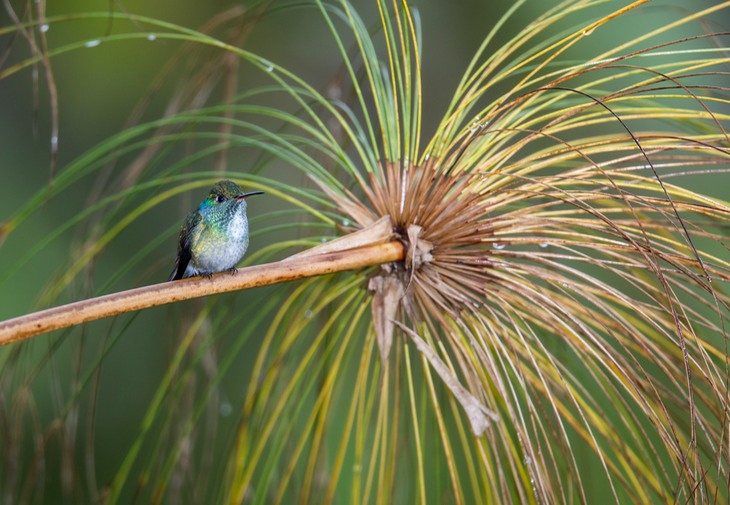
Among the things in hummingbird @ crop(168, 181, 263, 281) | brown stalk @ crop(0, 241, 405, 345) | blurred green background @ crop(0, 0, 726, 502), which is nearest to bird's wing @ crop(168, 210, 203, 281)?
hummingbird @ crop(168, 181, 263, 281)

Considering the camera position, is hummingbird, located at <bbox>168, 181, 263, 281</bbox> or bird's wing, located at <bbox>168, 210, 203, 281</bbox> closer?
hummingbird, located at <bbox>168, 181, 263, 281</bbox>

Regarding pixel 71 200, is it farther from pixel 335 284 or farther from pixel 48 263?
pixel 335 284

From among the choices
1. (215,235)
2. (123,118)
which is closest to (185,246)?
(215,235)

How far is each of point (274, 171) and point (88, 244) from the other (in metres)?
2.04

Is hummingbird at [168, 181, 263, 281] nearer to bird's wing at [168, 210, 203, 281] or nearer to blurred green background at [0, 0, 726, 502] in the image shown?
bird's wing at [168, 210, 203, 281]

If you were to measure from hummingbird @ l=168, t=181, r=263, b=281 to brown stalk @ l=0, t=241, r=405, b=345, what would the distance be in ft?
2.22

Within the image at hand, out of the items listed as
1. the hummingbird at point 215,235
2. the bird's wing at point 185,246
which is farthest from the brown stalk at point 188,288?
the bird's wing at point 185,246

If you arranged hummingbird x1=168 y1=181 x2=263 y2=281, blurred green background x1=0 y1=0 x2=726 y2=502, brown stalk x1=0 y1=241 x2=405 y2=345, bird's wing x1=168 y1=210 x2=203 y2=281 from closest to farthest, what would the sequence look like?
brown stalk x1=0 y1=241 x2=405 y2=345
hummingbird x1=168 y1=181 x2=263 y2=281
bird's wing x1=168 y1=210 x2=203 y2=281
blurred green background x1=0 y1=0 x2=726 y2=502

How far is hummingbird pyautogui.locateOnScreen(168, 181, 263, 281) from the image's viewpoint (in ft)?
8.11

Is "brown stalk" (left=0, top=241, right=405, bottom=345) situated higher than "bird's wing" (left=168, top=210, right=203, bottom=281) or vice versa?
"bird's wing" (left=168, top=210, right=203, bottom=281)

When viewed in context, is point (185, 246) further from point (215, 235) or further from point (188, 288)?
point (188, 288)

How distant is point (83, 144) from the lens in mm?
4621

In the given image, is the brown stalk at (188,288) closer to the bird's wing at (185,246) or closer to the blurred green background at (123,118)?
the bird's wing at (185,246)

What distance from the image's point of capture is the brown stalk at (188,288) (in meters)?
1.48
